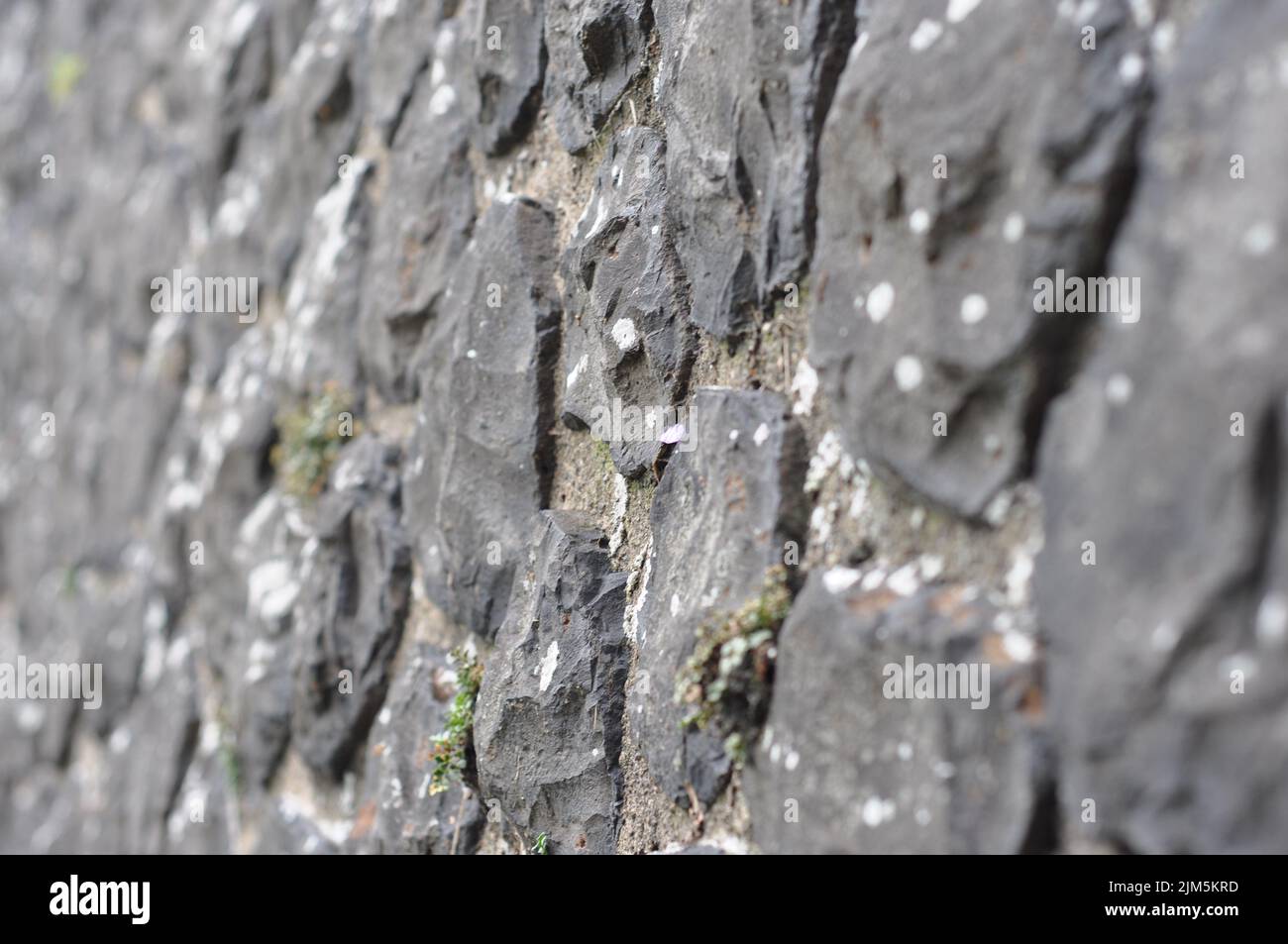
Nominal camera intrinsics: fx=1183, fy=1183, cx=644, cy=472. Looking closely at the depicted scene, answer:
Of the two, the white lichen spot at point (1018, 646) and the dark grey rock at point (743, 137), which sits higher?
the dark grey rock at point (743, 137)

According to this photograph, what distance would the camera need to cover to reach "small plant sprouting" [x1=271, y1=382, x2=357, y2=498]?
109 inches

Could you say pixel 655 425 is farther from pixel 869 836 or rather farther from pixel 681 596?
pixel 869 836

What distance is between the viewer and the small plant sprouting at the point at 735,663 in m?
1.34

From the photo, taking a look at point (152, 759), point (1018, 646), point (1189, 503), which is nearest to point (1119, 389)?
point (1189, 503)

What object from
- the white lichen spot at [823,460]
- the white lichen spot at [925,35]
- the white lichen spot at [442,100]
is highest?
the white lichen spot at [442,100]

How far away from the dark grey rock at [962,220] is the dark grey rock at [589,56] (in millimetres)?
622

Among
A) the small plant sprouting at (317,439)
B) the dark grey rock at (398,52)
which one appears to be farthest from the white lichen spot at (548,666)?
the dark grey rock at (398,52)

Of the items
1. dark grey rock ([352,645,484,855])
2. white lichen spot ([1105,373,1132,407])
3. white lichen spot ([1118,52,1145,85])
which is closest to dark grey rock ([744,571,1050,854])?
white lichen spot ([1105,373,1132,407])

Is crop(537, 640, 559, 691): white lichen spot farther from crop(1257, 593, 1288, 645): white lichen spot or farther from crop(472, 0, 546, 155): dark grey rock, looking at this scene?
crop(1257, 593, 1288, 645): white lichen spot

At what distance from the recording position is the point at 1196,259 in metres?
0.90

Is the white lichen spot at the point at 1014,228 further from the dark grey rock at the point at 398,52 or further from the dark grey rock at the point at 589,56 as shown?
the dark grey rock at the point at 398,52

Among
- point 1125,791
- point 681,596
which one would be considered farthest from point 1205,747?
point 681,596
